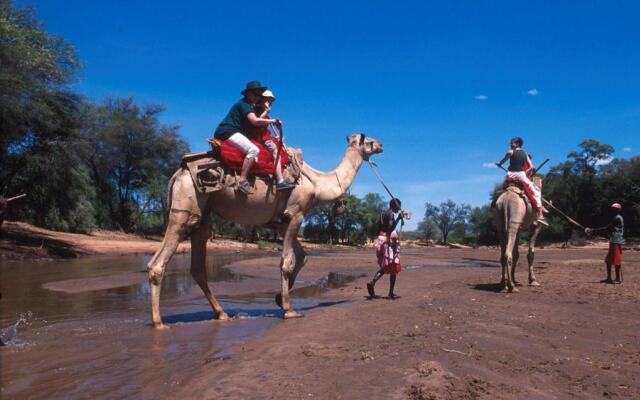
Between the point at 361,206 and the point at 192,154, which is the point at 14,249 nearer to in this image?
the point at 192,154

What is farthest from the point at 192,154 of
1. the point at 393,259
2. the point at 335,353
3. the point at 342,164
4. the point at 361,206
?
the point at 361,206

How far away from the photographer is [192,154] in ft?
23.9

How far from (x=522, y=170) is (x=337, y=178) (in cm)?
527

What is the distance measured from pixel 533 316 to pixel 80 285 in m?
10.5

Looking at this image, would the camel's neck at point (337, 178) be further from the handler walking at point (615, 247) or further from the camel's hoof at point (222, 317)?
the handler walking at point (615, 247)

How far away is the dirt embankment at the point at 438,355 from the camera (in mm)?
Result: 3770

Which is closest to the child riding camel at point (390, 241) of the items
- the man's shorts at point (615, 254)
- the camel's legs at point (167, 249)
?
the camel's legs at point (167, 249)

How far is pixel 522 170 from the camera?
1144 centimetres

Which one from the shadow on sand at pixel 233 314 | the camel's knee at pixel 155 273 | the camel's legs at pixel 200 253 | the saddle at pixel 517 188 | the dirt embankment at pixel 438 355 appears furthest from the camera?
the saddle at pixel 517 188

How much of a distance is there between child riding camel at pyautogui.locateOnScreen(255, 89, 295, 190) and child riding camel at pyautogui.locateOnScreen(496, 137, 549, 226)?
6.30 meters

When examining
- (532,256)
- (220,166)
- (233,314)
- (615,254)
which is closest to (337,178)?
(220,166)

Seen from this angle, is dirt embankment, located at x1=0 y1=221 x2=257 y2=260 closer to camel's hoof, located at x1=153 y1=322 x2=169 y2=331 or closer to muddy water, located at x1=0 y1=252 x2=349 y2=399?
muddy water, located at x1=0 y1=252 x2=349 y2=399

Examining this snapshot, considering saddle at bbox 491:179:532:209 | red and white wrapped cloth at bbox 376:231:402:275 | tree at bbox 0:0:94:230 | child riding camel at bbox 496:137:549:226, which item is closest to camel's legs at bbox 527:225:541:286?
child riding camel at bbox 496:137:549:226

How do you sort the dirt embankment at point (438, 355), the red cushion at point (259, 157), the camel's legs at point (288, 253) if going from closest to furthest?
the dirt embankment at point (438, 355) < the red cushion at point (259, 157) < the camel's legs at point (288, 253)
